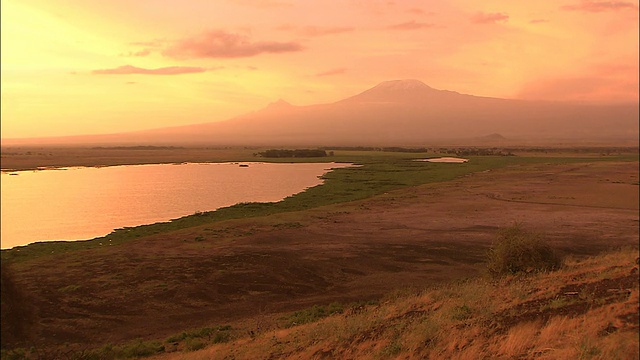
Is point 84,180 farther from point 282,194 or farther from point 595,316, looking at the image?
point 595,316

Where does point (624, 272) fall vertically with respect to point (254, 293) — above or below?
above

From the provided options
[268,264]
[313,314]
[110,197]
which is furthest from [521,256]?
[110,197]

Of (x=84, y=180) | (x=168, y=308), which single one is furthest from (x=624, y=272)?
(x=84, y=180)

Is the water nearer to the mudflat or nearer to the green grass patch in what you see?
the green grass patch

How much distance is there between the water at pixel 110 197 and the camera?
1499 inches

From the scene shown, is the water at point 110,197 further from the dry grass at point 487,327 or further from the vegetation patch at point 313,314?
the dry grass at point 487,327

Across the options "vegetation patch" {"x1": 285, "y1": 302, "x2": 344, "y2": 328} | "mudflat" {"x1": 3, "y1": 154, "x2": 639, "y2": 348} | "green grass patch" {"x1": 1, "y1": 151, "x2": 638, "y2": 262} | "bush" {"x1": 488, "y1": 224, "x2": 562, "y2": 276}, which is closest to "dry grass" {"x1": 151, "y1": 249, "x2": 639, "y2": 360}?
"vegetation patch" {"x1": 285, "y1": 302, "x2": 344, "y2": 328}

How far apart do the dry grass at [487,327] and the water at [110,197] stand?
26488mm

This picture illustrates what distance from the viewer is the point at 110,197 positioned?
5481cm

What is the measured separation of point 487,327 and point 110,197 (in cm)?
5212

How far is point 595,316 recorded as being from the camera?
37.9 ft

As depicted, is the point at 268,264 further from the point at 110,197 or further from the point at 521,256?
the point at 110,197

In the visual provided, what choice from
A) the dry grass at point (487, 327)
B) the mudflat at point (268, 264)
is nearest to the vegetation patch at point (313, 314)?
the dry grass at point (487, 327)

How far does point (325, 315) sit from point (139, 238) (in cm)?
1933
